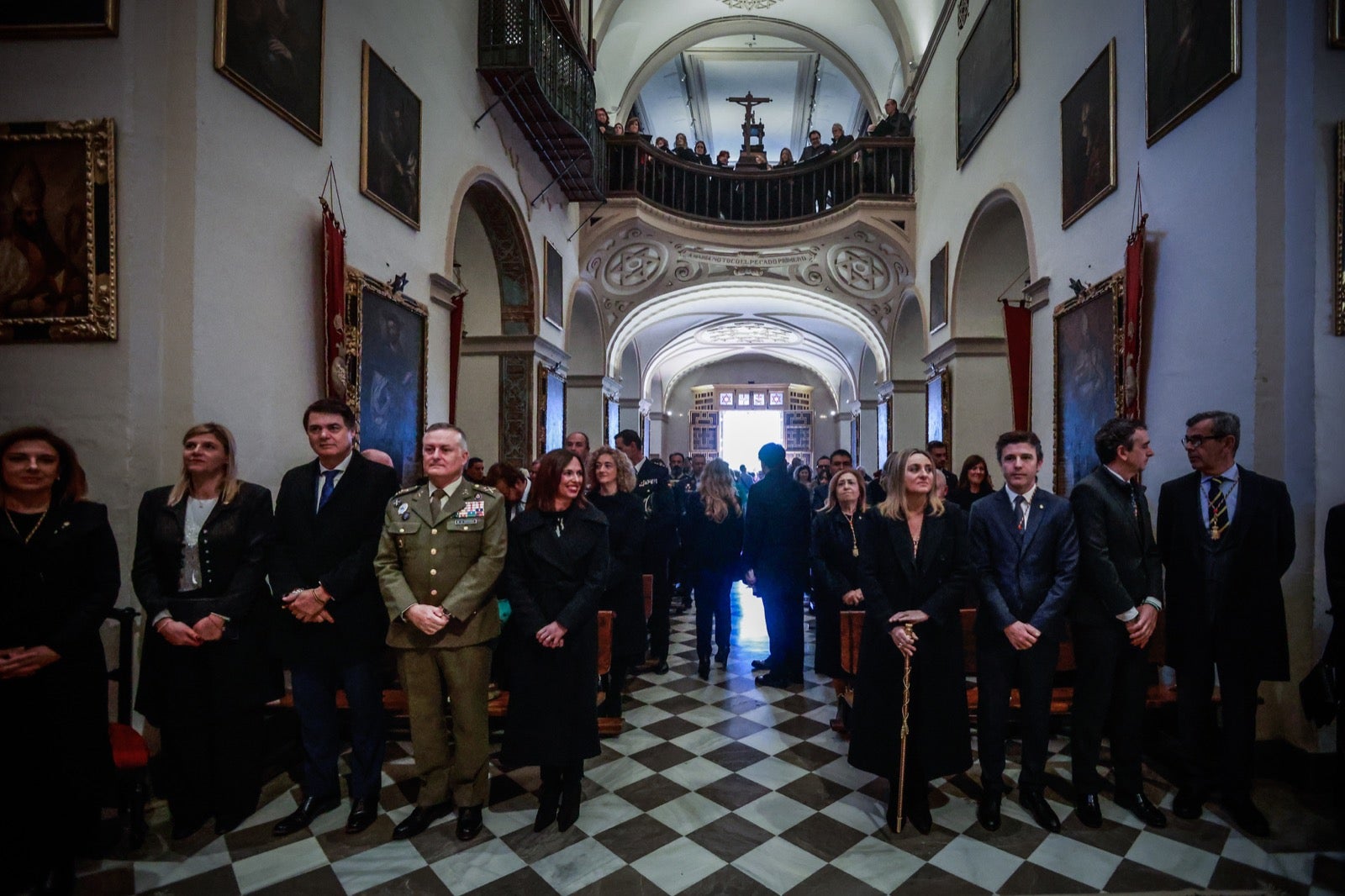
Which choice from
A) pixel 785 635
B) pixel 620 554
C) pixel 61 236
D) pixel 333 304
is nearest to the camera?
pixel 61 236

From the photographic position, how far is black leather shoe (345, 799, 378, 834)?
128 inches

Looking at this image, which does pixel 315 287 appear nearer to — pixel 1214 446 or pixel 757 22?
pixel 1214 446

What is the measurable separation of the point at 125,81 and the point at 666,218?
9389 mm

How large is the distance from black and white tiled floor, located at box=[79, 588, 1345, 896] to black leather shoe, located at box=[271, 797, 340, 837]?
1.5 inches

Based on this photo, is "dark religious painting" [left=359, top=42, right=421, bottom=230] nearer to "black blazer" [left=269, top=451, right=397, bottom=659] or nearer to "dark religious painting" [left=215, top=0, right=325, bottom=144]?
"dark religious painting" [left=215, top=0, right=325, bottom=144]

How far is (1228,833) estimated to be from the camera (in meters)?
3.24

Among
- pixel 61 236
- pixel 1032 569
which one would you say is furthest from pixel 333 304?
pixel 1032 569

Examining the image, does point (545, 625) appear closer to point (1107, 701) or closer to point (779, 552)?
point (779, 552)

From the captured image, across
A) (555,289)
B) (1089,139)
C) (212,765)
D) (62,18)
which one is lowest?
(212,765)

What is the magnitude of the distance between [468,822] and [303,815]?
772 mm

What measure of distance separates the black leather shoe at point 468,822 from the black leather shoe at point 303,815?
0.68 m

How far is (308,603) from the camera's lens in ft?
10.4

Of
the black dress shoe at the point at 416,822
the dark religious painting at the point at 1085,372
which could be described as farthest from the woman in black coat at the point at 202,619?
the dark religious painting at the point at 1085,372

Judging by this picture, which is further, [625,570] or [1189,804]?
[625,570]
